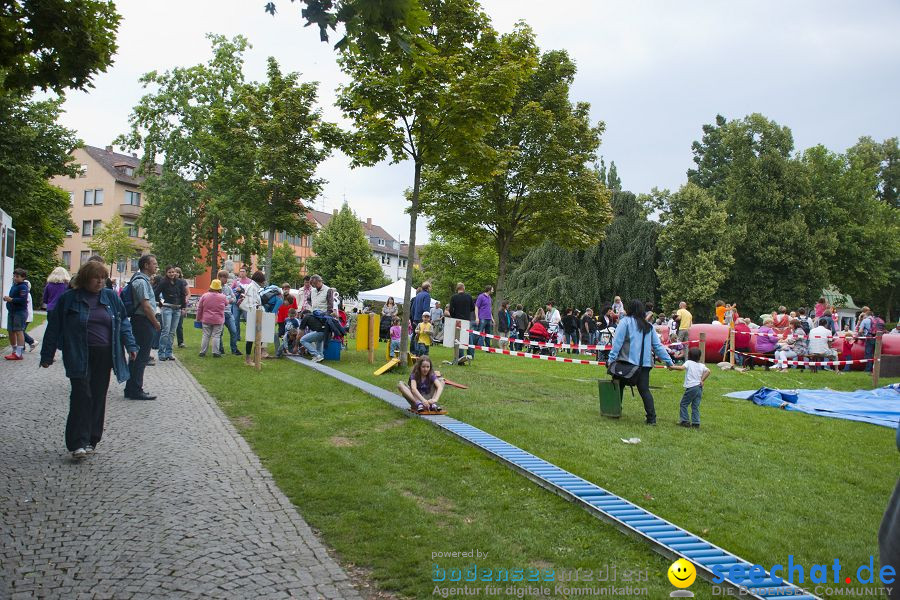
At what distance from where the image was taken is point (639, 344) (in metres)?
9.98

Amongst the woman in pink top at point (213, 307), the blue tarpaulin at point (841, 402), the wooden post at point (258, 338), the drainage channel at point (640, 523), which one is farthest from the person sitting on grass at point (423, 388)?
the woman in pink top at point (213, 307)

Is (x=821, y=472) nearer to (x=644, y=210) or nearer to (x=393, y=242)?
(x=644, y=210)

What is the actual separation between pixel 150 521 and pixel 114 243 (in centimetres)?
5996

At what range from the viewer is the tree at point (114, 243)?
58750mm

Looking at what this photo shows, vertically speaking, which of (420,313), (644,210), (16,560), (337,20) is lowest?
(16,560)

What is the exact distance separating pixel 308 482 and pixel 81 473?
2125 millimetres

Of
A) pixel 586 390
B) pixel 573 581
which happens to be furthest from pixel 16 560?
pixel 586 390

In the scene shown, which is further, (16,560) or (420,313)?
(420,313)

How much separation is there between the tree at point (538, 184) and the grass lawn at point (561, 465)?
16.9m

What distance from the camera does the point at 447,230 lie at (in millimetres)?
29656

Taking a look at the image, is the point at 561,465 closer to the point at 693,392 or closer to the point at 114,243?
the point at 693,392

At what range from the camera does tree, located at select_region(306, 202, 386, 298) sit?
69562mm

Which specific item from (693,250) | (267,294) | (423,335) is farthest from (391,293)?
(693,250)

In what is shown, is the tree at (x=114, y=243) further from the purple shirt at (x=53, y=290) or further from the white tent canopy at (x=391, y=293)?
the purple shirt at (x=53, y=290)
